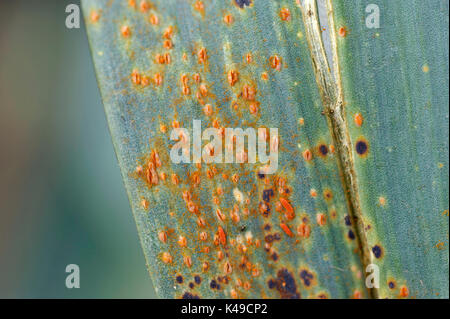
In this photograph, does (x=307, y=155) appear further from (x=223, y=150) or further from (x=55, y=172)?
(x=55, y=172)

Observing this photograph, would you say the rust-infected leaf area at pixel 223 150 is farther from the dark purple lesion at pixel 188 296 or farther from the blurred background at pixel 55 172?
the blurred background at pixel 55 172

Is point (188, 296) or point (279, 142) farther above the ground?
point (279, 142)

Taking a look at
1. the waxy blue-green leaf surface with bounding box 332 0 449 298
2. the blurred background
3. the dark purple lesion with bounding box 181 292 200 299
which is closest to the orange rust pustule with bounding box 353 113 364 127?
the waxy blue-green leaf surface with bounding box 332 0 449 298

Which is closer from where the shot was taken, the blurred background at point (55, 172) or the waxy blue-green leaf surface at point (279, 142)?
the waxy blue-green leaf surface at point (279, 142)

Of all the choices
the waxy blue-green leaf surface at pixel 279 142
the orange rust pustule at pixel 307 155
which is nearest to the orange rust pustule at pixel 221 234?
the waxy blue-green leaf surface at pixel 279 142

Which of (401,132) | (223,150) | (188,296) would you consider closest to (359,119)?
(401,132)

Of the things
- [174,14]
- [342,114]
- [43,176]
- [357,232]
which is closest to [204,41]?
[174,14]

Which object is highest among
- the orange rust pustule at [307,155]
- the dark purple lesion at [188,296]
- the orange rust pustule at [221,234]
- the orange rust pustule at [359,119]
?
the orange rust pustule at [359,119]
